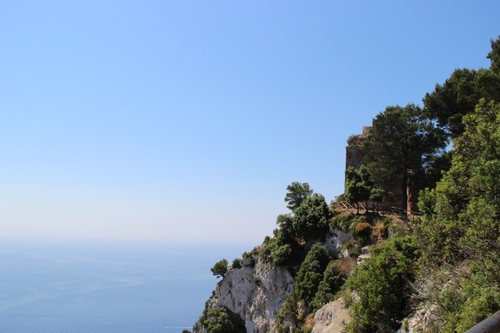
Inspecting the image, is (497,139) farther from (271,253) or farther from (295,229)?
(271,253)

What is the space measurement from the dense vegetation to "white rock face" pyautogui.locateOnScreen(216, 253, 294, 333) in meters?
1.38

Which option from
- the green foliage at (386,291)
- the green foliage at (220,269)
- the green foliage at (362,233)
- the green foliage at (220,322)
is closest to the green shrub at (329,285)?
the green foliage at (362,233)

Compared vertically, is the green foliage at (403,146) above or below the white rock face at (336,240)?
above

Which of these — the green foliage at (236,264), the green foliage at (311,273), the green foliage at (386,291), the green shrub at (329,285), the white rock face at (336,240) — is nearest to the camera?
the green foliage at (386,291)

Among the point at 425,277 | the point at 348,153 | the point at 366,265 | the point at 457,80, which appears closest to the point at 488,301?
the point at 425,277

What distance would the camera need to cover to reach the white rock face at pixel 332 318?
54.3ft

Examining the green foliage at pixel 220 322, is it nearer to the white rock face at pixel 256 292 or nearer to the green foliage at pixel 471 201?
the white rock face at pixel 256 292

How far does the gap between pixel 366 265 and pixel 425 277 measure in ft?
10.9

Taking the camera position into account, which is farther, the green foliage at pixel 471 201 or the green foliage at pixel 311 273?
the green foliage at pixel 311 273

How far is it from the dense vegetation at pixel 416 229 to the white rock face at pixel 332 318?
2.70 feet

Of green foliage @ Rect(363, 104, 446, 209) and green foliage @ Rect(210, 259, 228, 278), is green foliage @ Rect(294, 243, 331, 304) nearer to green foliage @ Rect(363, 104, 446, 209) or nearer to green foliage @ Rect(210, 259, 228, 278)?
green foliage @ Rect(363, 104, 446, 209)

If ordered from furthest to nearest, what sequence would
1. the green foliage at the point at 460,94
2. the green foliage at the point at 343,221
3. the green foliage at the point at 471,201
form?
the green foliage at the point at 343,221, the green foliage at the point at 460,94, the green foliage at the point at 471,201

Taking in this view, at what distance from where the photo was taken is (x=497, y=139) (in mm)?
10688

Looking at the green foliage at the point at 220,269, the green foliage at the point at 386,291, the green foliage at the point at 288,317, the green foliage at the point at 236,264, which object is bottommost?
the green foliage at the point at 288,317
